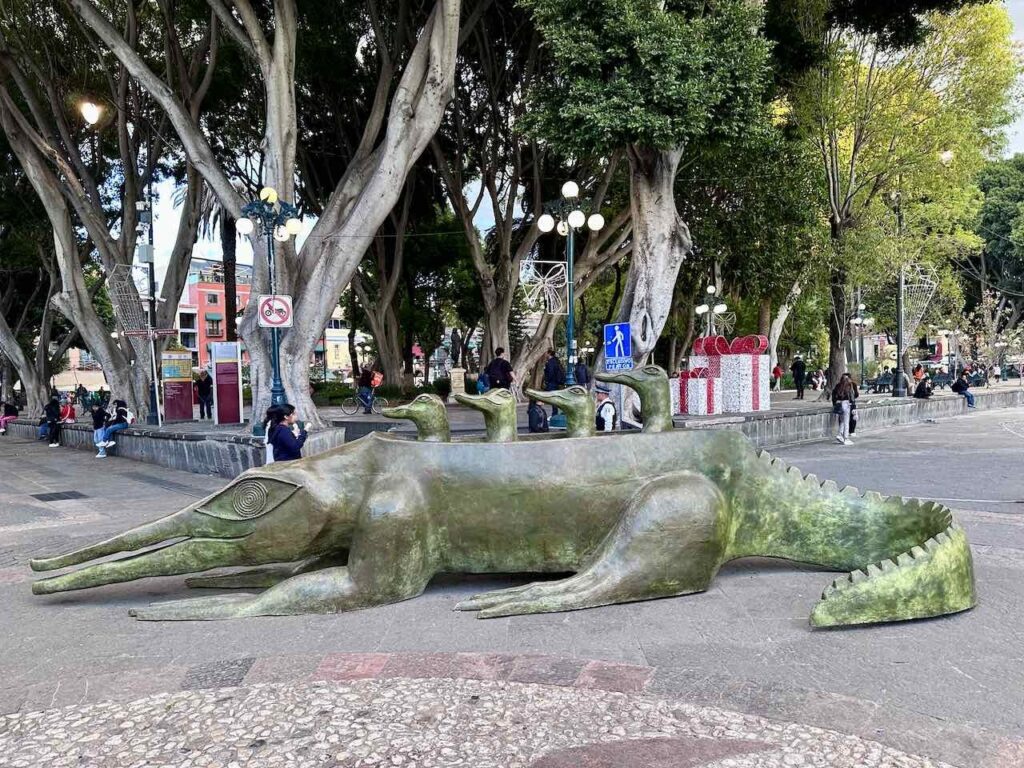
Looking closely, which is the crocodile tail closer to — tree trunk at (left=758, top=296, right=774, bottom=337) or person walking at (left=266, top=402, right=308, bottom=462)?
person walking at (left=266, top=402, right=308, bottom=462)

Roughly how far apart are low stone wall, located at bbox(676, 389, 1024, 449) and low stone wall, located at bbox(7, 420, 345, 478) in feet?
19.2

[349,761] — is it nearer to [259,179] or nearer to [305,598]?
[305,598]

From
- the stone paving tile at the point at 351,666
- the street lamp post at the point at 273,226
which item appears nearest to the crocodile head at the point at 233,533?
the stone paving tile at the point at 351,666

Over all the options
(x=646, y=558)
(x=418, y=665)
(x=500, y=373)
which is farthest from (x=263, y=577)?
(x=500, y=373)

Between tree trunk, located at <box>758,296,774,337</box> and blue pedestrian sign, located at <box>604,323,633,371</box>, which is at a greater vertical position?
tree trunk, located at <box>758,296,774,337</box>

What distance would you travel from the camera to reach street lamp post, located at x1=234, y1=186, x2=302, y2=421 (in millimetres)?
12484

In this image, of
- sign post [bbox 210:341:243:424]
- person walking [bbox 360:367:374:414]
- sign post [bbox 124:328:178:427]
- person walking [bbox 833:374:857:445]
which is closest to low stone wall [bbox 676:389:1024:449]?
person walking [bbox 833:374:857:445]

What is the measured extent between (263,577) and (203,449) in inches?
325

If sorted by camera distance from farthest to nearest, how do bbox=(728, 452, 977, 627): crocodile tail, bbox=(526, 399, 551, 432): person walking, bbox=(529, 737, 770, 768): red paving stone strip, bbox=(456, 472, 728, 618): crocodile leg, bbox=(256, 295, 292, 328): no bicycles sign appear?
bbox=(526, 399, 551, 432): person walking → bbox=(256, 295, 292, 328): no bicycles sign → bbox=(728, 452, 977, 627): crocodile tail → bbox=(456, 472, 728, 618): crocodile leg → bbox=(529, 737, 770, 768): red paving stone strip

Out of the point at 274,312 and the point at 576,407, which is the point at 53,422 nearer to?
the point at 274,312

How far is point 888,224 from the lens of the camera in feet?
87.2

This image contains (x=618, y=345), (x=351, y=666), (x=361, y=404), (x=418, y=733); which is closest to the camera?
(x=418, y=733)

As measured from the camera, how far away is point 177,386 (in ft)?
68.5

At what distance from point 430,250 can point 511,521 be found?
28535mm
